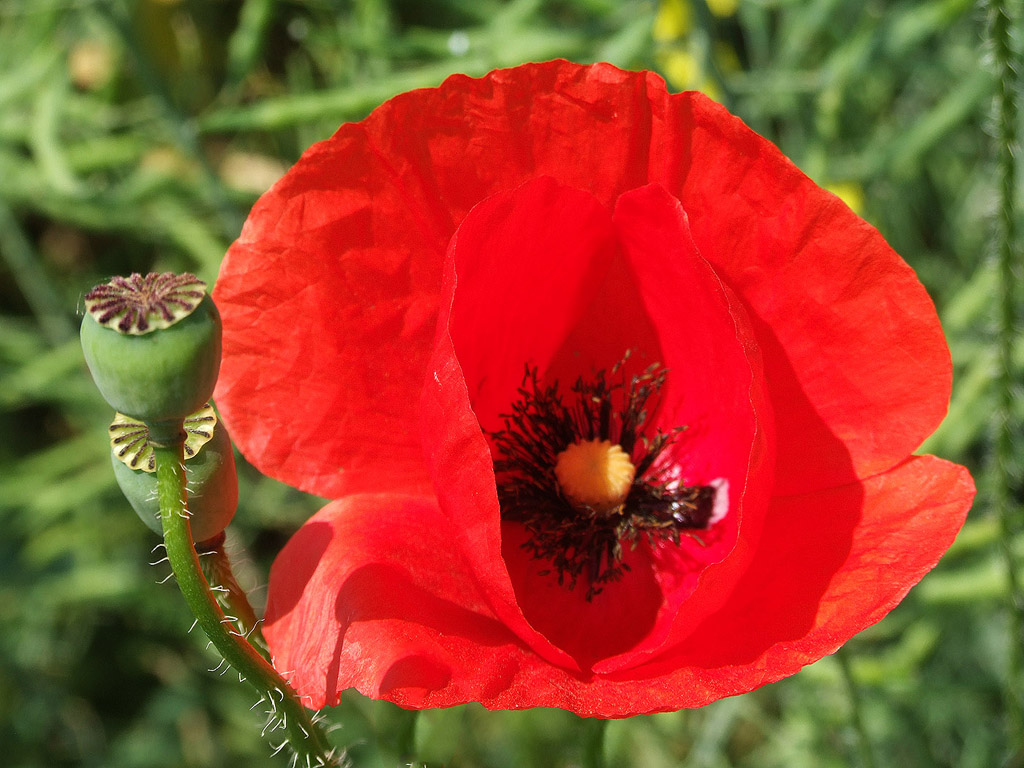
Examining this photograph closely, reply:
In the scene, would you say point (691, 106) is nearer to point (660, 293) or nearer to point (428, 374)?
point (660, 293)

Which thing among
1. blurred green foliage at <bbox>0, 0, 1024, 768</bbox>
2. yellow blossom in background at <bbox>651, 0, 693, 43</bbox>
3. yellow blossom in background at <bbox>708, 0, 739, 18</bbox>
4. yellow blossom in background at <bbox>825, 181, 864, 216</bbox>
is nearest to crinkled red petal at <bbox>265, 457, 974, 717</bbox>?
blurred green foliage at <bbox>0, 0, 1024, 768</bbox>

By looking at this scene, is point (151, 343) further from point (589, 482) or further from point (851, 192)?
point (851, 192)

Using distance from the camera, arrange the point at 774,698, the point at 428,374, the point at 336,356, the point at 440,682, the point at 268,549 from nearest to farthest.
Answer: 1. the point at 440,682
2. the point at 428,374
3. the point at 336,356
4. the point at 774,698
5. the point at 268,549

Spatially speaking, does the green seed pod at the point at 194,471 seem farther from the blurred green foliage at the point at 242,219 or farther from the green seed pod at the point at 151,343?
the blurred green foliage at the point at 242,219

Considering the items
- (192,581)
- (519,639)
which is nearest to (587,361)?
(519,639)

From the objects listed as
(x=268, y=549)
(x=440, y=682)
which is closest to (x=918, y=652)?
(x=440, y=682)

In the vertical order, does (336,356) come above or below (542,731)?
above

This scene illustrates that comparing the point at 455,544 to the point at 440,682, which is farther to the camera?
the point at 455,544
